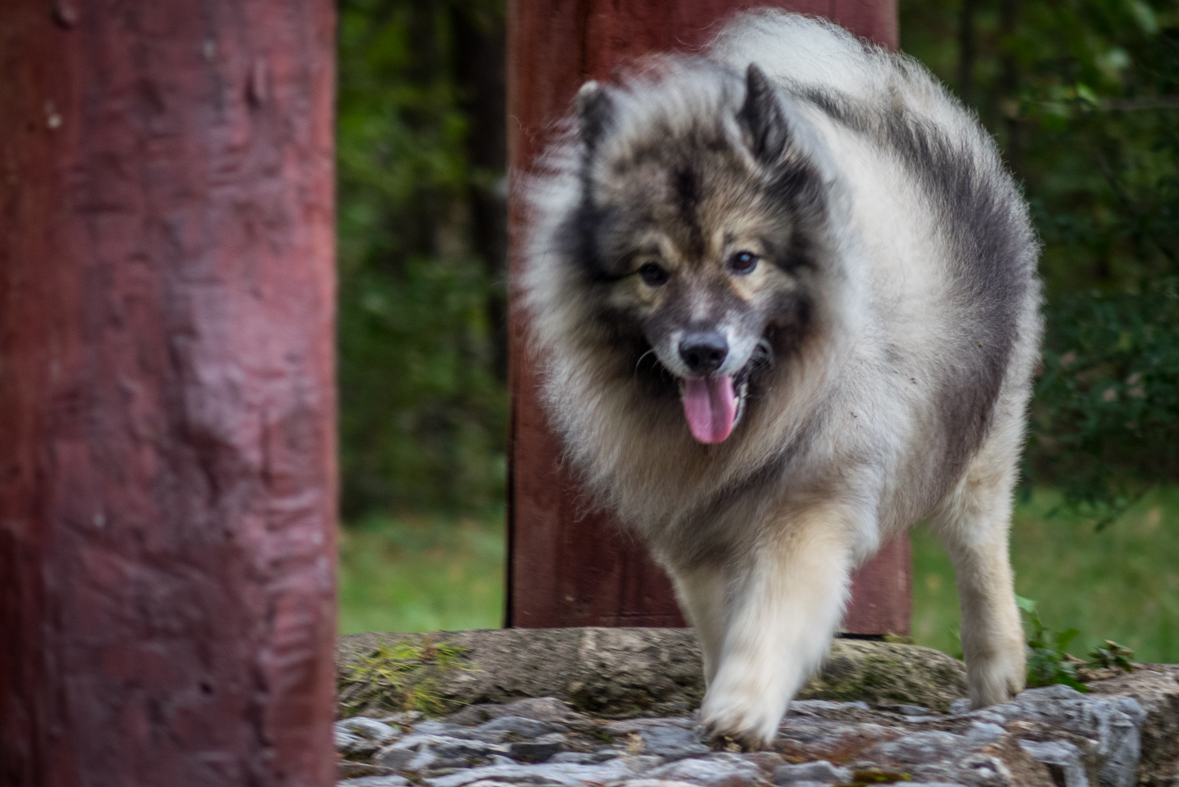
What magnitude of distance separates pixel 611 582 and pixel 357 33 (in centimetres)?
1011

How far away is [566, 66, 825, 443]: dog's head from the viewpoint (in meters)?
3.15

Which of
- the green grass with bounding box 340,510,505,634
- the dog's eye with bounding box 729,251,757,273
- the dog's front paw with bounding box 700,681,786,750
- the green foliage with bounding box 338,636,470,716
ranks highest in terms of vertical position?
the dog's eye with bounding box 729,251,757,273

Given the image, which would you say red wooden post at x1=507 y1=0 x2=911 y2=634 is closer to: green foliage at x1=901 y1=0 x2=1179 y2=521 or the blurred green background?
the blurred green background

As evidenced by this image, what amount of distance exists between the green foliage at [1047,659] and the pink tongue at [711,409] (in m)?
1.43

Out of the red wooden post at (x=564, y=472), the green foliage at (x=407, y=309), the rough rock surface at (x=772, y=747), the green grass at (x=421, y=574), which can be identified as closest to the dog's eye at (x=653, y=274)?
the red wooden post at (x=564, y=472)

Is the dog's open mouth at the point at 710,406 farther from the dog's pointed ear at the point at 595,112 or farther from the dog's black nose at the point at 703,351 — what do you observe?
the dog's pointed ear at the point at 595,112

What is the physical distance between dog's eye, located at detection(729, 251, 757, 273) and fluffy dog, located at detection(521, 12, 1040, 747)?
11 mm

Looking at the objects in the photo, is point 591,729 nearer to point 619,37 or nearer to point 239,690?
point 239,690

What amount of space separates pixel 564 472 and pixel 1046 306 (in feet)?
8.51

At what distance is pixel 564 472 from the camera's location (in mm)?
4227

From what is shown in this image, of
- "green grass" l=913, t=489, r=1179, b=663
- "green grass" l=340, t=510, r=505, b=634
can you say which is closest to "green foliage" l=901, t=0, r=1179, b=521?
"green grass" l=913, t=489, r=1179, b=663

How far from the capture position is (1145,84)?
18.8 ft

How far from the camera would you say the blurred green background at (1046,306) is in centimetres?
535

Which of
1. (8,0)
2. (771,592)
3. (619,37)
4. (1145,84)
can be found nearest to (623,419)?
(771,592)
